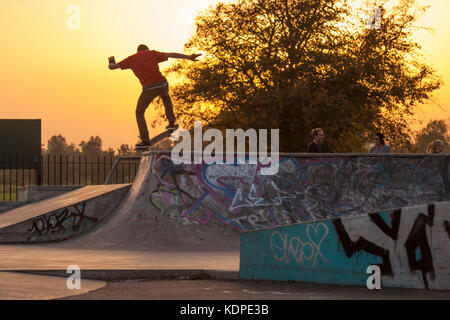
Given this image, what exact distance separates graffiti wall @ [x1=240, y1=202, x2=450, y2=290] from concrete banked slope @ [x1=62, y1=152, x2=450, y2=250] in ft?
15.6

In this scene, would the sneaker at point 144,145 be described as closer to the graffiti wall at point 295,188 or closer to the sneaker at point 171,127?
the sneaker at point 171,127

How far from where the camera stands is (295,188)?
1503cm

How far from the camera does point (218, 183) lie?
48.5ft

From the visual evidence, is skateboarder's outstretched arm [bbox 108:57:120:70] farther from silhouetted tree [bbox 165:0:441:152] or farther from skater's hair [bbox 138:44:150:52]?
silhouetted tree [bbox 165:0:441:152]

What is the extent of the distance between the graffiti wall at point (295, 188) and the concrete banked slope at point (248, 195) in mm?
20

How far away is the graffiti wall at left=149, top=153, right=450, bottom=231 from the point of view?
14539 millimetres

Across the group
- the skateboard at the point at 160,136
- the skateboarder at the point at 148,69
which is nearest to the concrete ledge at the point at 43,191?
the skateboard at the point at 160,136

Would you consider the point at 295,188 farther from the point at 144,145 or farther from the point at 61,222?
the point at 61,222

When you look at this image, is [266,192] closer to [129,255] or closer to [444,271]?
[129,255]

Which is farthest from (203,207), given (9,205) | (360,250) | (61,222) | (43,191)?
(9,205)

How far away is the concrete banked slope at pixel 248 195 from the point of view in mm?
14102

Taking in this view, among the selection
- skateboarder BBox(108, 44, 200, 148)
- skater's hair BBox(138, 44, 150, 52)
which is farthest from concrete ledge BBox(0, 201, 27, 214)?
skater's hair BBox(138, 44, 150, 52)
